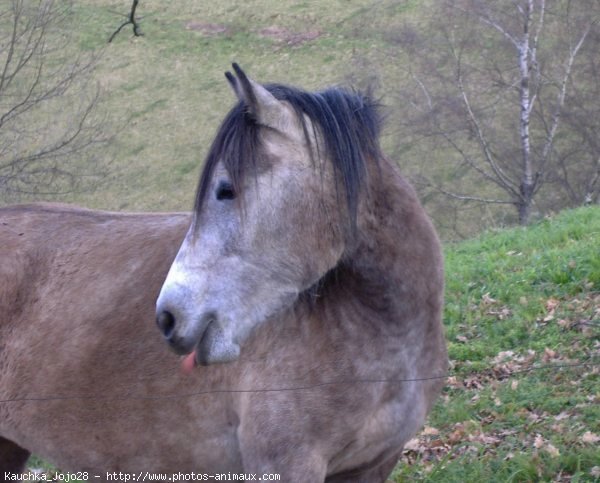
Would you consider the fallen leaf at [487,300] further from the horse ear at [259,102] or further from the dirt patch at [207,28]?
the dirt patch at [207,28]

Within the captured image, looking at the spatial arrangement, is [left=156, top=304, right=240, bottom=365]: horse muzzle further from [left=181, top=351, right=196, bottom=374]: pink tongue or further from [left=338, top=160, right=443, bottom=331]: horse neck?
[left=338, top=160, right=443, bottom=331]: horse neck

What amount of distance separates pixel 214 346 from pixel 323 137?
86cm

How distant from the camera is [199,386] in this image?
3.33 meters

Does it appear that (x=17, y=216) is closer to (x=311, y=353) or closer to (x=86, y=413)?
(x=86, y=413)

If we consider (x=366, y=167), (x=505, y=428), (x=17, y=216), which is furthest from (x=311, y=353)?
(x=505, y=428)

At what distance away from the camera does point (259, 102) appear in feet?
9.19

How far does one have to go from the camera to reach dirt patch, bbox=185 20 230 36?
3141 centimetres

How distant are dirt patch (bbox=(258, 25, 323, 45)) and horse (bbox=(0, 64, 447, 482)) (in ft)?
88.7

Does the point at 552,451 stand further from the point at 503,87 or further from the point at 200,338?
the point at 503,87

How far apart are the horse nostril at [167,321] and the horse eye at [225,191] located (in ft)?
1.47

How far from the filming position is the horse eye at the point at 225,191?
2.81 m

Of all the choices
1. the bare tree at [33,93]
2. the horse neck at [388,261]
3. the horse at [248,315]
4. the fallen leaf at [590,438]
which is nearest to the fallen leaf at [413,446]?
the fallen leaf at [590,438]

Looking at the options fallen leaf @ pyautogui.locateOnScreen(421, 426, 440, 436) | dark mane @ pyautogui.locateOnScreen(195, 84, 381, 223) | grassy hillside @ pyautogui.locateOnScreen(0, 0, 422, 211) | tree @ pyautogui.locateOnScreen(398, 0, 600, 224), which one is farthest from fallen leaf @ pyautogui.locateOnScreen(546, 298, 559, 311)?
grassy hillside @ pyautogui.locateOnScreen(0, 0, 422, 211)

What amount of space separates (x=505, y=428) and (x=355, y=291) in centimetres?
246
